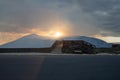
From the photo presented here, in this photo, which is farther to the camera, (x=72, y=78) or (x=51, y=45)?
(x=51, y=45)

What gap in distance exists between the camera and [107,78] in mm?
44531

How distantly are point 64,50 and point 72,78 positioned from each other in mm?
85693

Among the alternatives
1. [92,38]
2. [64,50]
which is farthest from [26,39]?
[64,50]

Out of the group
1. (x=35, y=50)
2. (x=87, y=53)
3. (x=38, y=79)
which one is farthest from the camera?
(x=35, y=50)

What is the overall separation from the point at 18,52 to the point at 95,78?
3869 inches

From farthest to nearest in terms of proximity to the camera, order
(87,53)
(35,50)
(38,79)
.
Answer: (35,50) < (87,53) < (38,79)

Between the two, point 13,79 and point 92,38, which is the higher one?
point 92,38

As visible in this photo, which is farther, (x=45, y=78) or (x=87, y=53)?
(x=87, y=53)

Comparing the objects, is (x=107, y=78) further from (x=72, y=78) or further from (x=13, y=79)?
(x=13, y=79)

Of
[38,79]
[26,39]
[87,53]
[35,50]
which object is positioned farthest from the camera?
[26,39]

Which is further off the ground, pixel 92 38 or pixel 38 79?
pixel 92 38

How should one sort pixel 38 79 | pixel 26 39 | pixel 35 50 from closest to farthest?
1. pixel 38 79
2. pixel 35 50
3. pixel 26 39

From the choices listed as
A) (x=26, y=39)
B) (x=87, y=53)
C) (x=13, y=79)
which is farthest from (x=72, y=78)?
(x=26, y=39)

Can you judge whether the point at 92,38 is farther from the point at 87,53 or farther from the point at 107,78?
the point at 107,78
